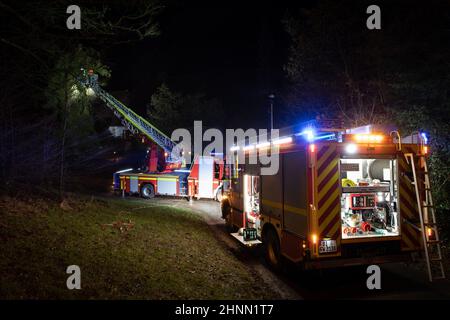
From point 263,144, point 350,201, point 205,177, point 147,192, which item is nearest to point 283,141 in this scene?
point 263,144

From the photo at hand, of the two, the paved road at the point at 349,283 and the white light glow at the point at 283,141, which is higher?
the white light glow at the point at 283,141

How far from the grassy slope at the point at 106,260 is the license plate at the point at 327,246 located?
1.17m

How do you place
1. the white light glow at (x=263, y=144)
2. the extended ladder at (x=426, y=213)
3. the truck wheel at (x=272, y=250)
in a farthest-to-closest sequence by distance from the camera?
the white light glow at (x=263, y=144)
the truck wheel at (x=272, y=250)
the extended ladder at (x=426, y=213)

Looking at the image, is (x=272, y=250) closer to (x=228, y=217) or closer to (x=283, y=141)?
(x=283, y=141)

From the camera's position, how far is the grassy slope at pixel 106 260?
15.5 ft

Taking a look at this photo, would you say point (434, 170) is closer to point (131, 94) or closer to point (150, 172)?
point (150, 172)

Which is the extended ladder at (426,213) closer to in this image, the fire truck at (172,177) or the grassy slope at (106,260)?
the grassy slope at (106,260)

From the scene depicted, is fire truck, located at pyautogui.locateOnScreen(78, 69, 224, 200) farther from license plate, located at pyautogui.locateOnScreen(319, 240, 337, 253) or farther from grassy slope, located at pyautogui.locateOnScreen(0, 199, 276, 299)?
license plate, located at pyautogui.locateOnScreen(319, 240, 337, 253)

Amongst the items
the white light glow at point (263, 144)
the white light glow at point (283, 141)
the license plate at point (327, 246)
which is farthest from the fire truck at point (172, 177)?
the license plate at point (327, 246)

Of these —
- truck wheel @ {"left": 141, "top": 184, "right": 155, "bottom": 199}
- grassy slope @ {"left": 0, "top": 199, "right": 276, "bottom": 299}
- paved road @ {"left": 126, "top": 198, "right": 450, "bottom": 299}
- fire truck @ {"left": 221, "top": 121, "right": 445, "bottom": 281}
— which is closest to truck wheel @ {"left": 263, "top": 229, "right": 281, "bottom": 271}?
fire truck @ {"left": 221, "top": 121, "right": 445, "bottom": 281}

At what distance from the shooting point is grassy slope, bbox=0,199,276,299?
4.73 metres

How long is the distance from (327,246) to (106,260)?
3.89 meters

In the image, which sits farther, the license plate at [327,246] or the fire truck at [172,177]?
the fire truck at [172,177]

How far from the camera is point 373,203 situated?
6.28m
